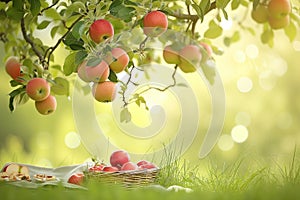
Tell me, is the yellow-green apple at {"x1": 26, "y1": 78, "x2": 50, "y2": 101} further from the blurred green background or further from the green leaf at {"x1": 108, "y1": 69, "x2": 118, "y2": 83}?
the blurred green background

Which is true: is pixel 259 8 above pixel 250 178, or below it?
above

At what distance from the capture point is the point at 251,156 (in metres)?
2.11

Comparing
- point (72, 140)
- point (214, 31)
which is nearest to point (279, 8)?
point (214, 31)

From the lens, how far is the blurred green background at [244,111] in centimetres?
398

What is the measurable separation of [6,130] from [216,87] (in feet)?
8.04

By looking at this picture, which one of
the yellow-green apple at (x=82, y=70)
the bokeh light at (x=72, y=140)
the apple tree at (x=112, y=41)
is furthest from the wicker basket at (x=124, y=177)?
the bokeh light at (x=72, y=140)

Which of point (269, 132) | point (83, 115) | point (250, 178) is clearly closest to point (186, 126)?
point (250, 178)

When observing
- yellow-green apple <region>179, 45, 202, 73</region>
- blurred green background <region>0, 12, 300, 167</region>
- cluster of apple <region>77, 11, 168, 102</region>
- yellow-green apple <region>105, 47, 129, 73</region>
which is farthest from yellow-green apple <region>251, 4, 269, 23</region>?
blurred green background <region>0, 12, 300, 167</region>

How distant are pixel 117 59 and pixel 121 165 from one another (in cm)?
45

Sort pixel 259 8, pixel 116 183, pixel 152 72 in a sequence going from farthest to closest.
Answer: pixel 152 72, pixel 259 8, pixel 116 183

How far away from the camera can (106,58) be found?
1.45 meters

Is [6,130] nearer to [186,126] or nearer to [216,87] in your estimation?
[186,126]

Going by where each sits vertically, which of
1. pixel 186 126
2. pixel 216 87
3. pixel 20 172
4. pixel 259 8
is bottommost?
pixel 20 172

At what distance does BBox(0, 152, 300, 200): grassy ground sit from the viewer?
1.17 metres
